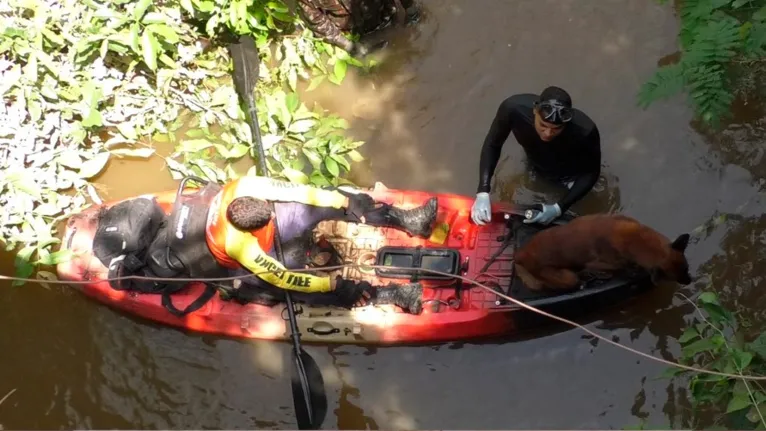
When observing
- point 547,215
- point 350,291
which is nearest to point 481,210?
point 547,215

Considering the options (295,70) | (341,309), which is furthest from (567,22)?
(341,309)

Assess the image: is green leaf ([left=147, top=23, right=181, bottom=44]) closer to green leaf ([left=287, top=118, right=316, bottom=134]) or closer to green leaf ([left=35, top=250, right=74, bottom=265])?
green leaf ([left=287, top=118, right=316, bottom=134])

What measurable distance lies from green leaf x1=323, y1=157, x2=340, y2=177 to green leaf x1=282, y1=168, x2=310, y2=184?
229 mm

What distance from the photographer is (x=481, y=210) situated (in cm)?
534

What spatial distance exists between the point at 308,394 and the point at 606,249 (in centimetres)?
234

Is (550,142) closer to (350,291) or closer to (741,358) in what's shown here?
(350,291)

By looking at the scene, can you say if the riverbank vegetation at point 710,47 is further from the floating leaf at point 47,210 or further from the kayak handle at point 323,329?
the floating leaf at point 47,210

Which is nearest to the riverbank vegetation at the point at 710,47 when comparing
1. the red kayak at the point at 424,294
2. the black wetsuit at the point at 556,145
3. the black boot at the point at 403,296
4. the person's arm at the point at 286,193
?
the black wetsuit at the point at 556,145

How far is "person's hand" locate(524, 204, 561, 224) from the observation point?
5170mm

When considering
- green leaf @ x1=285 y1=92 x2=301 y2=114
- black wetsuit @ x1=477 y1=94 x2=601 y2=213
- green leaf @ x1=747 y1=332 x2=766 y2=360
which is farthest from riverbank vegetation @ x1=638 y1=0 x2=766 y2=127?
green leaf @ x1=285 y1=92 x2=301 y2=114

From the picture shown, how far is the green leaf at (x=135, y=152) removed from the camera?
661 cm

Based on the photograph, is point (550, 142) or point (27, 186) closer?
point (550, 142)

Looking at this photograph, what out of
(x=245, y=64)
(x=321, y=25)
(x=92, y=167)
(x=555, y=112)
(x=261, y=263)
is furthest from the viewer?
(x=321, y=25)

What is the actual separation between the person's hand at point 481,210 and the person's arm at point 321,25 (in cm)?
245
